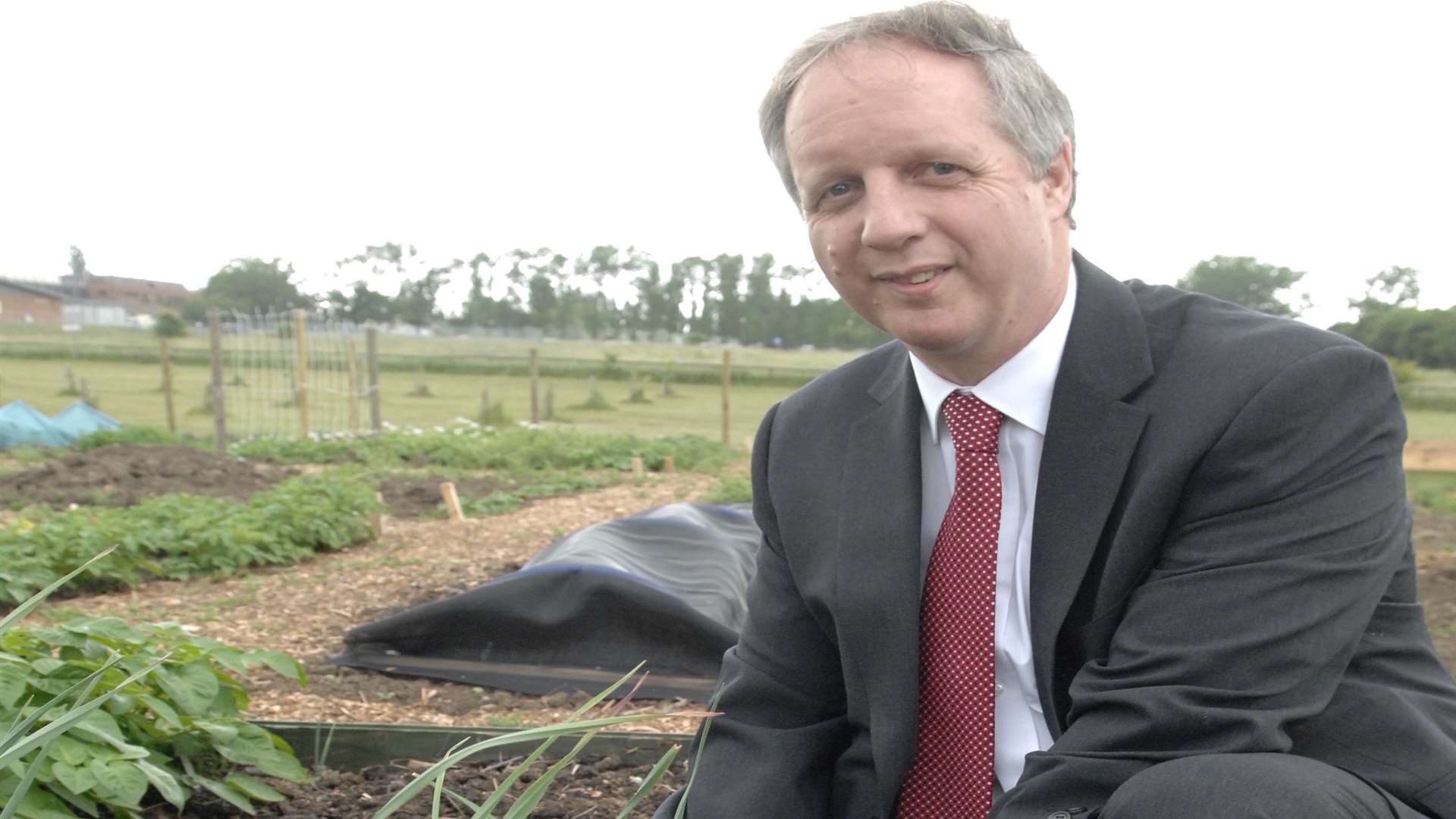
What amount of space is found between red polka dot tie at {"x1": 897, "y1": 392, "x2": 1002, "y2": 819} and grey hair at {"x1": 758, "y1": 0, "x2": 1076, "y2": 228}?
37cm

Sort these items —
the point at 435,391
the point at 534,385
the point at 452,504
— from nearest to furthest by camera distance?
the point at 452,504
the point at 534,385
the point at 435,391

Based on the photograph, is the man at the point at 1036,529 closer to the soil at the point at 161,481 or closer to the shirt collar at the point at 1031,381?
the shirt collar at the point at 1031,381

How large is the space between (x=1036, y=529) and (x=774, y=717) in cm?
50

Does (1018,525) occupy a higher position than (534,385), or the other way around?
(1018,525)

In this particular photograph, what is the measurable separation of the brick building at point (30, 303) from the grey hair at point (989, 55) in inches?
1575

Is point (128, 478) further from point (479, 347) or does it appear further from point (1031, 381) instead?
Answer: point (479, 347)

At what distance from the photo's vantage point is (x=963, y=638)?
1728 millimetres

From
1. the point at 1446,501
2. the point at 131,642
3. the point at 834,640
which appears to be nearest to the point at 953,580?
the point at 834,640

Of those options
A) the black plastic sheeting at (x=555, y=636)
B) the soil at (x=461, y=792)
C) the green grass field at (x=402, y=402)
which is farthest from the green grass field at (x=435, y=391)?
the soil at (x=461, y=792)

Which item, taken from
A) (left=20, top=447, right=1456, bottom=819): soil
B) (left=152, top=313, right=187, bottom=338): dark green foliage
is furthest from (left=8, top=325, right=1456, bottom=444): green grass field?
(left=20, top=447, right=1456, bottom=819): soil

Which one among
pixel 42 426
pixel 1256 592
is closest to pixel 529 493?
pixel 42 426

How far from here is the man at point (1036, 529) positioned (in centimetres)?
148

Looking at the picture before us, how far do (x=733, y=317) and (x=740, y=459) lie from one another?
46.2 feet

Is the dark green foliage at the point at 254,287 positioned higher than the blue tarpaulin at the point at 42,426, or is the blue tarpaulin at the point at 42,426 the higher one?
the dark green foliage at the point at 254,287
